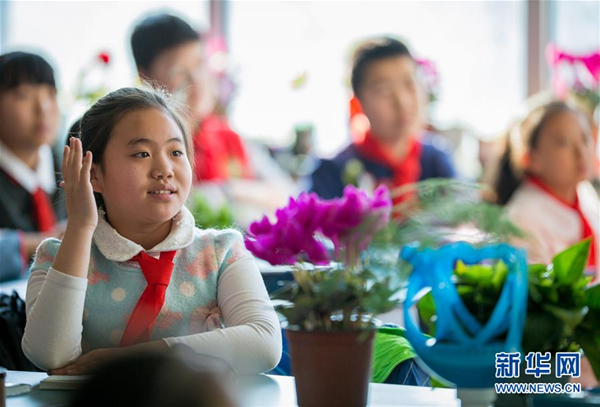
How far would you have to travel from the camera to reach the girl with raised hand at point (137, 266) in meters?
1.17

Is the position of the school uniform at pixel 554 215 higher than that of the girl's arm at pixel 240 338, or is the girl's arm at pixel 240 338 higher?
the girl's arm at pixel 240 338

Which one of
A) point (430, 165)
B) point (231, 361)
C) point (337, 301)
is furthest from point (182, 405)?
point (430, 165)

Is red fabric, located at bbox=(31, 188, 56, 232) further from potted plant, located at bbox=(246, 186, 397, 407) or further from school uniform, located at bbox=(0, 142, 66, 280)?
potted plant, located at bbox=(246, 186, 397, 407)

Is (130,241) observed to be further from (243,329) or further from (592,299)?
(592,299)

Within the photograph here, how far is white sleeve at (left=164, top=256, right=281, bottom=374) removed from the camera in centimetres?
115

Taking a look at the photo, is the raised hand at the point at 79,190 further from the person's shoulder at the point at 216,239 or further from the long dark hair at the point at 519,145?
the long dark hair at the point at 519,145

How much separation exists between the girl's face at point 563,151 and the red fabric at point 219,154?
1.10 metres

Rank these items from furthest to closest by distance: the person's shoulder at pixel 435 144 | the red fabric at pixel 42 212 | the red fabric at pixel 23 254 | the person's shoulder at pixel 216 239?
1. the person's shoulder at pixel 435 144
2. the red fabric at pixel 42 212
3. the red fabric at pixel 23 254
4. the person's shoulder at pixel 216 239

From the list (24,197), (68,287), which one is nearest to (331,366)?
(68,287)

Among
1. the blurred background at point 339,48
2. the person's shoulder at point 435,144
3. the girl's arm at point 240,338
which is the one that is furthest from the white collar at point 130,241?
the blurred background at point 339,48

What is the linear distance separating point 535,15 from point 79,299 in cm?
355

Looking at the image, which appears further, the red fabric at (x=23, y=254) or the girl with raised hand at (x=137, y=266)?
the red fabric at (x=23, y=254)

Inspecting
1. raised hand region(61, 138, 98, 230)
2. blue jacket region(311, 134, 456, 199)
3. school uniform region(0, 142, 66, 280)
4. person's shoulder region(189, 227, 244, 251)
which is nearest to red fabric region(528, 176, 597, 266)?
blue jacket region(311, 134, 456, 199)

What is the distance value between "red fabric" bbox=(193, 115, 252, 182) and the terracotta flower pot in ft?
7.16
